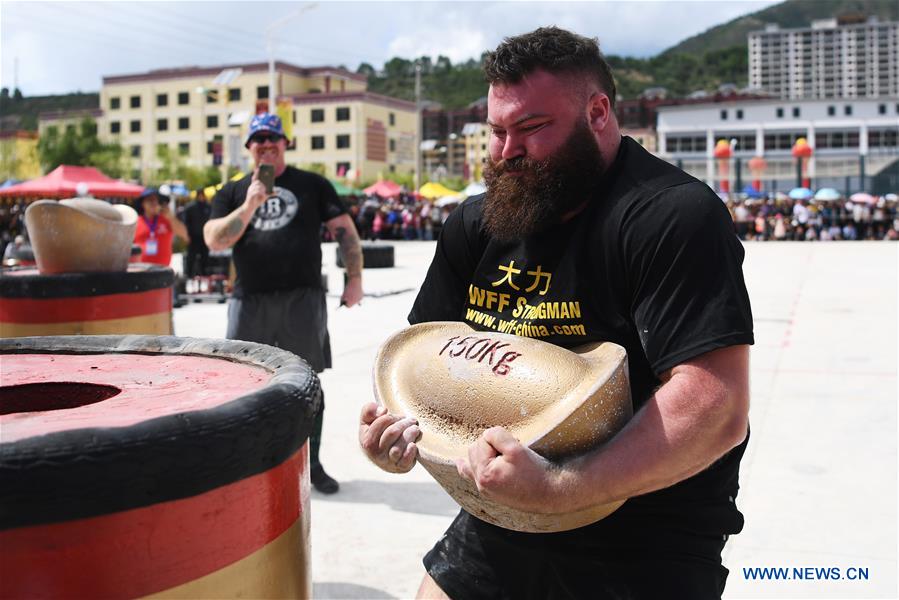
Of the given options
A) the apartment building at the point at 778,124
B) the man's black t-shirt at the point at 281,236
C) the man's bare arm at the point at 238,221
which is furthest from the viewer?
the apartment building at the point at 778,124

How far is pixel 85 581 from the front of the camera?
3.79ft

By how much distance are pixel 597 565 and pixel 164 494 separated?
37.7 inches

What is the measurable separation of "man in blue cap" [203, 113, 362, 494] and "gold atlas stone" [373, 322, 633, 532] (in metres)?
2.85

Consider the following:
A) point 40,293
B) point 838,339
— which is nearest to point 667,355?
point 40,293

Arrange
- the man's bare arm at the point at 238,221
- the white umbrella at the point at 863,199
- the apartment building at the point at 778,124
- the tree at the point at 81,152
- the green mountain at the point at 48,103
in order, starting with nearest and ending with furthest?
the man's bare arm at the point at 238,221 → the white umbrella at the point at 863,199 → the tree at the point at 81,152 → the apartment building at the point at 778,124 → the green mountain at the point at 48,103

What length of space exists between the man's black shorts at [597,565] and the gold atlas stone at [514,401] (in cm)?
14

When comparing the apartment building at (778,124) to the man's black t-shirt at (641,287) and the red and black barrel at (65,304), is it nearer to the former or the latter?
the red and black barrel at (65,304)

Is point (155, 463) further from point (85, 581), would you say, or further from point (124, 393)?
point (124, 393)

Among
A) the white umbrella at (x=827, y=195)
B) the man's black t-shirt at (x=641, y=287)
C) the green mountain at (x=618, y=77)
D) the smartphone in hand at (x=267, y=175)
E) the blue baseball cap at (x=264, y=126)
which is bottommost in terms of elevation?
the man's black t-shirt at (x=641, y=287)

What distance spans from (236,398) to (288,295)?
3299 millimetres

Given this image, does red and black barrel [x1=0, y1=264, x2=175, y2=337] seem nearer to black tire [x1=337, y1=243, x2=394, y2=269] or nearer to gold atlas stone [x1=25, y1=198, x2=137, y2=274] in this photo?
gold atlas stone [x1=25, y1=198, x2=137, y2=274]

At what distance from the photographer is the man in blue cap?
4543mm

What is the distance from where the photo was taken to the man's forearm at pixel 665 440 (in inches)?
62.5

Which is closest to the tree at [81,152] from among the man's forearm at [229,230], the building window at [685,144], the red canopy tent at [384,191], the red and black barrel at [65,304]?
the red canopy tent at [384,191]
